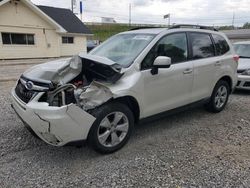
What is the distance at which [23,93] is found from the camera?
11.4 ft

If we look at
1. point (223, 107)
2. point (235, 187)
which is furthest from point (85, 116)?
point (223, 107)

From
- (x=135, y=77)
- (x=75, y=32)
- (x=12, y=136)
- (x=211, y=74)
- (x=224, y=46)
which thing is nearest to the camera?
(x=135, y=77)

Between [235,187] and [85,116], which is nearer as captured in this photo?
[235,187]

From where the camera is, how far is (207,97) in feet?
16.9

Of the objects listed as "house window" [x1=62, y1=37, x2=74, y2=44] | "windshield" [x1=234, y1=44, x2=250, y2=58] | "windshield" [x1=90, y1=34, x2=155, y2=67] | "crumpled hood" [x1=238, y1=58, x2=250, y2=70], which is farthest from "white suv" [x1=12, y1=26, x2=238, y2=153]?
"house window" [x1=62, y1=37, x2=74, y2=44]

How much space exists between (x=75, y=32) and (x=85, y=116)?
889 inches

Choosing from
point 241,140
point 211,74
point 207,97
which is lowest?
point 241,140

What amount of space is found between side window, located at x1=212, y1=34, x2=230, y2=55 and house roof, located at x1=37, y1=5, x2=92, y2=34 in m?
20.3

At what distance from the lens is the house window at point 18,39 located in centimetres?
1970

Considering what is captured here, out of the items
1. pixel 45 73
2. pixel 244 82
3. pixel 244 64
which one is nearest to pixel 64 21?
pixel 244 64

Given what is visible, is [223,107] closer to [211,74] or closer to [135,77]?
[211,74]

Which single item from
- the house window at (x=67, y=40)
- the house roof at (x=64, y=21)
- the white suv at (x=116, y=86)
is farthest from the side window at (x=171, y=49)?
the house window at (x=67, y=40)

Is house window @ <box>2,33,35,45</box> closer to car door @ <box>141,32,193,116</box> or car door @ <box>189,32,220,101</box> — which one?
car door @ <box>189,32,220,101</box>

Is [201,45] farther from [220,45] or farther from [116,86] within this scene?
[116,86]
